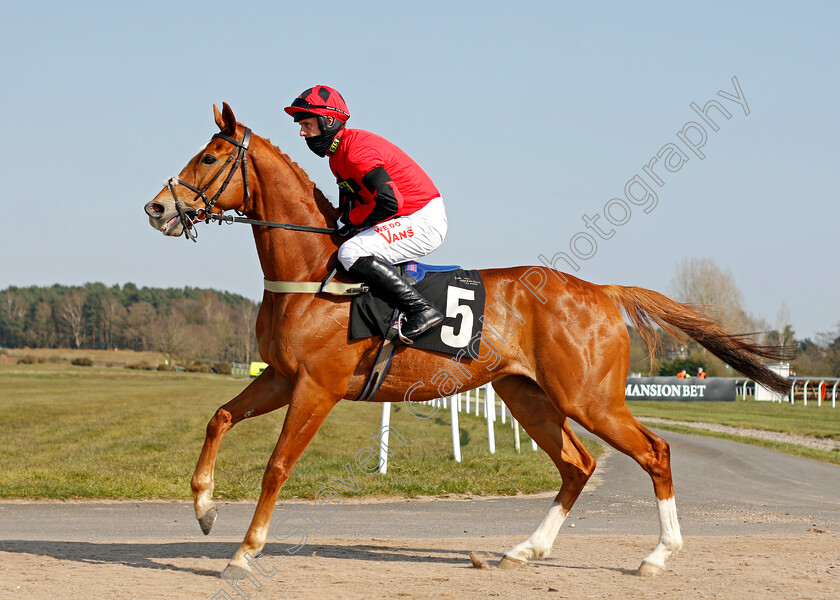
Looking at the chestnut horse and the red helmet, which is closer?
the chestnut horse

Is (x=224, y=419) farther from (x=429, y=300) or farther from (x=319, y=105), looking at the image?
(x=319, y=105)

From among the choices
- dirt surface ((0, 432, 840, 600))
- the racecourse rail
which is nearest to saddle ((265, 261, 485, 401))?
dirt surface ((0, 432, 840, 600))

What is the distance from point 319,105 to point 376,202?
77 centimetres

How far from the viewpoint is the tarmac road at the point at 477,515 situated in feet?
23.9

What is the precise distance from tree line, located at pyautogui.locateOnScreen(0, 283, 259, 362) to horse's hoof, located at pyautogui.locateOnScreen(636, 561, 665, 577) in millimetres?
104544

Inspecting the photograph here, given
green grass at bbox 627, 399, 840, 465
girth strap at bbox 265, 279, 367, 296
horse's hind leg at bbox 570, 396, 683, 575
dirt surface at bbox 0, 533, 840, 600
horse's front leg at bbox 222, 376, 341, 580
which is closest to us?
dirt surface at bbox 0, 533, 840, 600

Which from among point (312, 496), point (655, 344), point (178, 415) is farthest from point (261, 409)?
point (178, 415)

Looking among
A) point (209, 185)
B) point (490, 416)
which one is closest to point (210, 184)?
point (209, 185)

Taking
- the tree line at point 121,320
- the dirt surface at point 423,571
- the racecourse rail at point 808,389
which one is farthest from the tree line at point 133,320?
the dirt surface at point 423,571

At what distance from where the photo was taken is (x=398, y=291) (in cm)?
542

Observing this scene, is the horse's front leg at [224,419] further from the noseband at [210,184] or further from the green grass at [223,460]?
the green grass at [223,460]

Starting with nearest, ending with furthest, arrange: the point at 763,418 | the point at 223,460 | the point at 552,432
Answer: the point at 552,432, the point at 223,460, the point at 763,418

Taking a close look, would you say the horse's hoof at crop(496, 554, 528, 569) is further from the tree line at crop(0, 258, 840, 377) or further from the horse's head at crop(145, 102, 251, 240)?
the tree line at crop(0, 258, 840, 377)

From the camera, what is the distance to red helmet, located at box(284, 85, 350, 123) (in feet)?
18.0
